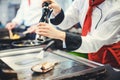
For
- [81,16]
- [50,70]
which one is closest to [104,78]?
[50,70]

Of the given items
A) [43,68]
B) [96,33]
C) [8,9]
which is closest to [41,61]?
[43,68]

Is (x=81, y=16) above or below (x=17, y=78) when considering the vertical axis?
above

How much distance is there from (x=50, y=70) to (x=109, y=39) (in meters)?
0.31

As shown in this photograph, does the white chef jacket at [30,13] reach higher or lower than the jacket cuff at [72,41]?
higher

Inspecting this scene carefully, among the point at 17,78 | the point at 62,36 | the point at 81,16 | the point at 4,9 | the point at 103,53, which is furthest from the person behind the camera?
the point at 4,9

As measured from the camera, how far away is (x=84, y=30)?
118 cm

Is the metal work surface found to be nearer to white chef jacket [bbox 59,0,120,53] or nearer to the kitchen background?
white chef jacket [bbox 59,0,120,53]

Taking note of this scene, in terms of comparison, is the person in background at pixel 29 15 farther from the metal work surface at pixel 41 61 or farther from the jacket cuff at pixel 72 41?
the jacket cuff at pixel 72 41

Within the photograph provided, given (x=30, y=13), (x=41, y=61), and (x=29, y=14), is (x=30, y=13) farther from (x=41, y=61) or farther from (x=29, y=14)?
(x=41, y=61)

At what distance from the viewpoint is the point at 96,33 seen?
104 cm

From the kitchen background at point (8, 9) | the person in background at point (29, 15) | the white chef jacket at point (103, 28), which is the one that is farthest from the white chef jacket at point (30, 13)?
the white chef jacket at point (103, 28)

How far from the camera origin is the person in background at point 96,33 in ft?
3.25

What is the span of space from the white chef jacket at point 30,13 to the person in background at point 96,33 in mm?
865

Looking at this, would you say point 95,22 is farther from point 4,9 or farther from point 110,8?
point 4,9
